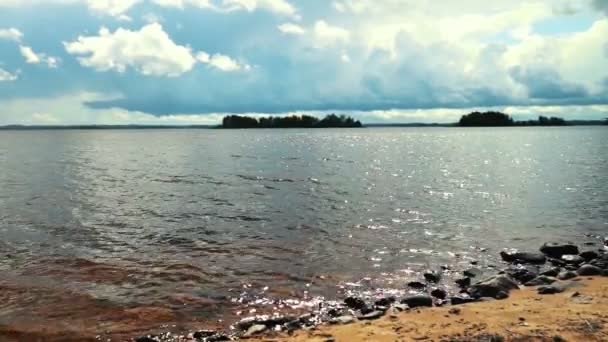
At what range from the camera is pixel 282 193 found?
35875 mm

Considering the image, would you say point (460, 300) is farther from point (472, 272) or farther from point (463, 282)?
point (472, 272)

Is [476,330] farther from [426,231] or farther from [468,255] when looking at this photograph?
[426,231]

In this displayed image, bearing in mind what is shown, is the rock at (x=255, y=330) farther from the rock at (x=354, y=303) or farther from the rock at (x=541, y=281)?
the rock at (x=541, y=281)

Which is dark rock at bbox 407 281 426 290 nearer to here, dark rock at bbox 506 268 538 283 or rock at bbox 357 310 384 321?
rock at bbox 357 310 384 321

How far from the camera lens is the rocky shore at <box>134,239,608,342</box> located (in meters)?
12.2

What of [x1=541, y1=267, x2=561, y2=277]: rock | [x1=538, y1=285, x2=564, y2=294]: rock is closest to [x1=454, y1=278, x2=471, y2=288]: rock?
[x1=538, y1=285, x2=564, y2=294]: rock

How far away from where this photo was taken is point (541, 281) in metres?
15.9

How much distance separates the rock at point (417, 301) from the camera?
13.8 metres

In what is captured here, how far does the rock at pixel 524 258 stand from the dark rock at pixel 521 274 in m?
1.06

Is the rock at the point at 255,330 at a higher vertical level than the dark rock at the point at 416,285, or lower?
higher

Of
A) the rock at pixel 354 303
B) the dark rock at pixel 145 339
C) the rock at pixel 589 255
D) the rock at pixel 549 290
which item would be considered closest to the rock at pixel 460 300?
the rock at pixel 549 290

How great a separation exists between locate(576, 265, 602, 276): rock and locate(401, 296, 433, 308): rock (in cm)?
611

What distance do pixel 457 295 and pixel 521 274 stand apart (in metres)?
3.27

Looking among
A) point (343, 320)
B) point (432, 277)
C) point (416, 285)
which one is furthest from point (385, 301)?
point (432, 277)
